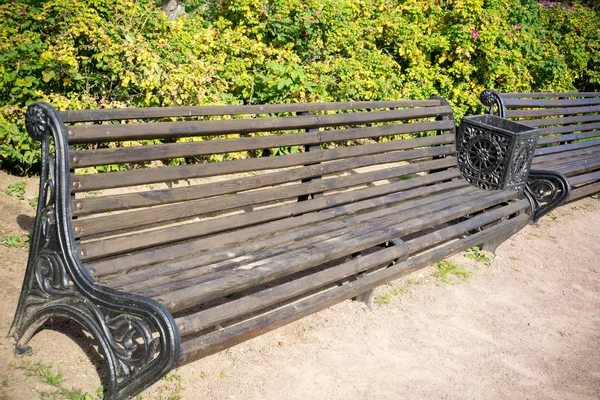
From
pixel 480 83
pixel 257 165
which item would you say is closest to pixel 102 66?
pixel 257 165

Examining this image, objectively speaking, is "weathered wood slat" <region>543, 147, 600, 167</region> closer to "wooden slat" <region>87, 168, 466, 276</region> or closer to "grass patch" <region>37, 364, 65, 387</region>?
"wooden slat" <region>87, 168, 466, 276</region>

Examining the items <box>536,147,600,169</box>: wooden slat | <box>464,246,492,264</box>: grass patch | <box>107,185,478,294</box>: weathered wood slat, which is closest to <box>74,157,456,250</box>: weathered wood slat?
<box>107,185,478,294</box>: weathered wood slat

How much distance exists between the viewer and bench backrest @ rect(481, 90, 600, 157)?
240 inches

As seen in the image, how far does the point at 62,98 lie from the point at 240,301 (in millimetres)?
2684

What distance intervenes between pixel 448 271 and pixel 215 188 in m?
2.28

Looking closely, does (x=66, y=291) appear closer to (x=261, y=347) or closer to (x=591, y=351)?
(x=261, y=347)

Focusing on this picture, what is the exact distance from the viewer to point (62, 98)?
15.3ft

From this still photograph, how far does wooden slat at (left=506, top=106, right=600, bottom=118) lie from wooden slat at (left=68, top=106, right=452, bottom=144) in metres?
1.80

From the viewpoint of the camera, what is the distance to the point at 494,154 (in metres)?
5.14

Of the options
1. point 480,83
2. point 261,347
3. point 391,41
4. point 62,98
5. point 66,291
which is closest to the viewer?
point 66,291

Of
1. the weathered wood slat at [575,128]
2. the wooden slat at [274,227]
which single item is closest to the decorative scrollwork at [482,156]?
the wooden slat at [274,227]

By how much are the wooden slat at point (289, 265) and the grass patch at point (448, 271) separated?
1.85 feet

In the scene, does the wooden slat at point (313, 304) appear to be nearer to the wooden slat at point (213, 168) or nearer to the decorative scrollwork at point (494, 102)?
the wooden slat at point (213, 168)

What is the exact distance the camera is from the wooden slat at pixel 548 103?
618 cm
